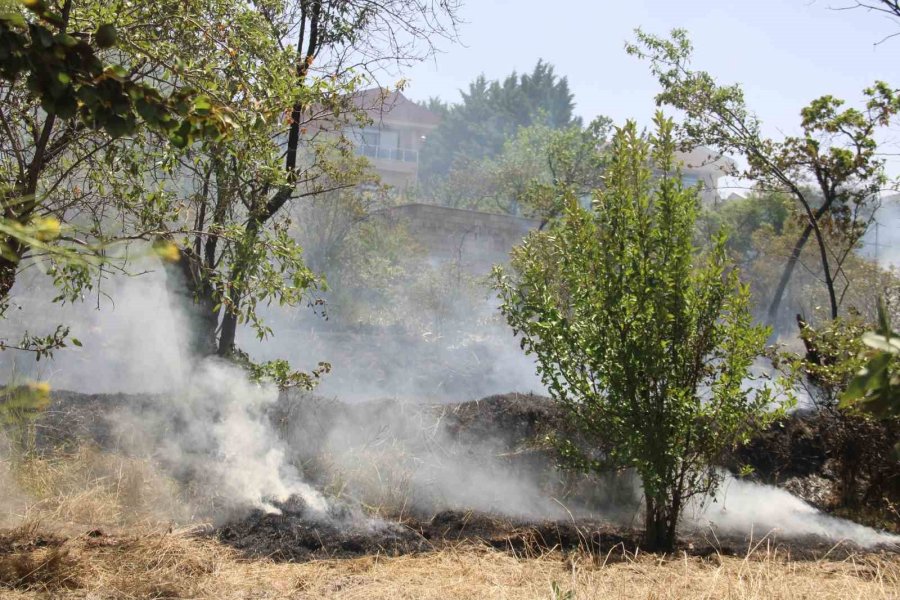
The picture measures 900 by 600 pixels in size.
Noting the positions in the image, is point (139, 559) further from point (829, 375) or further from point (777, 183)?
point (777, 183)

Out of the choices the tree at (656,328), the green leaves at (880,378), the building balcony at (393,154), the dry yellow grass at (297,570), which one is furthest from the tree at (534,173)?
the green leaves at (880,378)

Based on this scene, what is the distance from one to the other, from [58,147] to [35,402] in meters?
2.93

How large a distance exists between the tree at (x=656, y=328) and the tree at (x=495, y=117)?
46.5 m

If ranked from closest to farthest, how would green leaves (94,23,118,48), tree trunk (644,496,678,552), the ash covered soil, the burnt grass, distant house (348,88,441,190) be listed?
1. green leaves (94,23,118,48)
2. the ash covered soil
3. the burnt grass
4. tree trunk (644,496,678,552)
5. distant house (348,88,441,190)

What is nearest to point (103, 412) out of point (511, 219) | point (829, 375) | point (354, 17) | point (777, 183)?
point (354, 17)

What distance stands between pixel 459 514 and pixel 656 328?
6.85 ft

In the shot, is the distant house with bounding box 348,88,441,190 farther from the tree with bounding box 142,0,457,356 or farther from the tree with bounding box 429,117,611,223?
the tree with bounding box 142,0,457,356

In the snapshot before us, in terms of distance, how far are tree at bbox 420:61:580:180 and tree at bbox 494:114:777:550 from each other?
1832 inches

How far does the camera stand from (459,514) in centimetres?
593

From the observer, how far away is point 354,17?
7488 millimetres

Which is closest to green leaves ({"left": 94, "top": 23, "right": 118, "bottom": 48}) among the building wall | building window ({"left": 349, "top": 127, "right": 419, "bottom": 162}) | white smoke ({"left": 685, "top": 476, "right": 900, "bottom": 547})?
white smoke ({"left": 685, "top": 476, "right": 900, "bottom": 547})

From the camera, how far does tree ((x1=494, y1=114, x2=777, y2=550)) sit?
5094 mm

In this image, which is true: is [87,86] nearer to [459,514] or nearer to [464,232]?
[459,514]

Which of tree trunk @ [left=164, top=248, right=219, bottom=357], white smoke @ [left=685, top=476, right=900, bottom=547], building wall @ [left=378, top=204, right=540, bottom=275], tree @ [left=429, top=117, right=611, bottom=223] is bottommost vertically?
white smoke @ [left=685, top=476, right=900, bottom=547]
